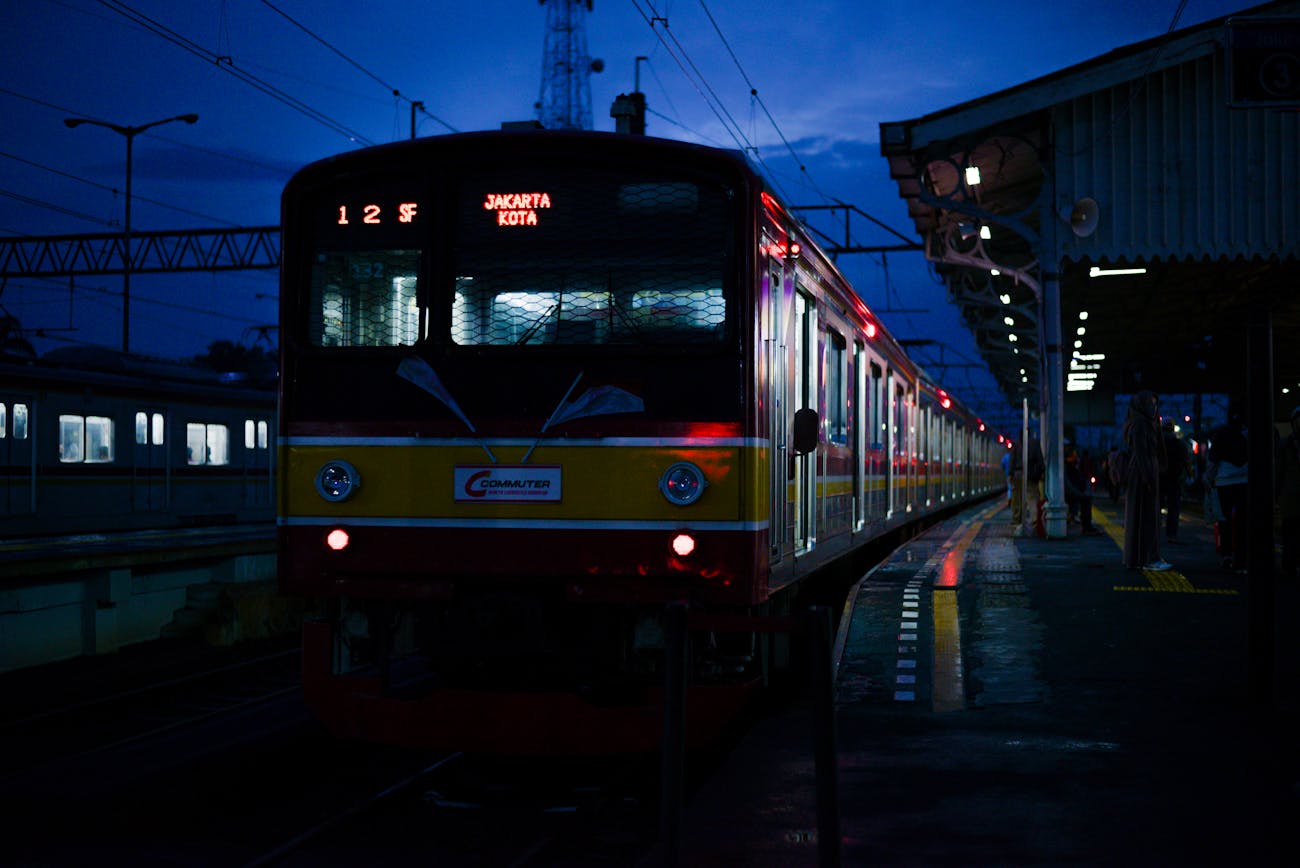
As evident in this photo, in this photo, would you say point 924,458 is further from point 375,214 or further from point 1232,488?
point 375,214

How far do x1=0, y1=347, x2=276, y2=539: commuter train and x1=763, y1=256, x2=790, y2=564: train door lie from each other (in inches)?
572

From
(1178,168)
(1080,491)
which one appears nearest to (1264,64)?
(1178,168)

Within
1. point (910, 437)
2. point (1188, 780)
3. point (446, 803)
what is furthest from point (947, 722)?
point (910, 437)

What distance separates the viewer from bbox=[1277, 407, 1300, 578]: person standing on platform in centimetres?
1241

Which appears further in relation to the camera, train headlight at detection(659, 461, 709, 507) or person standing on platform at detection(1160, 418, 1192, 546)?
person standing on platform at detection(1160, 418, 1192, 546)

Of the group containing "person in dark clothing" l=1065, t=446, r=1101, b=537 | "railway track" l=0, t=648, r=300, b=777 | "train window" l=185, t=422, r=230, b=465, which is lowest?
"railway track" l=0, t=648, r=300, b=777

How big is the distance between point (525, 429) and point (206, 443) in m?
19.1

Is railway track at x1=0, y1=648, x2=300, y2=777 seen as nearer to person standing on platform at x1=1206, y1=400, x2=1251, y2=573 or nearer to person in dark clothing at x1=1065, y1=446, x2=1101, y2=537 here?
person standing on platform at x1=1206, y1=400, x2=1251, y2=573

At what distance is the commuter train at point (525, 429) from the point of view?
6.33 m

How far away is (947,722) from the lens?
264 inches

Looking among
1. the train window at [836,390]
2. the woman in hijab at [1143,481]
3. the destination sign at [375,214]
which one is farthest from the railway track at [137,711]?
the woman in hijab at [1143,481]

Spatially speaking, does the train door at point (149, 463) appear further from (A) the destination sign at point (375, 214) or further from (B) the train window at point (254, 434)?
(A) the destination sign at point (375, 214)

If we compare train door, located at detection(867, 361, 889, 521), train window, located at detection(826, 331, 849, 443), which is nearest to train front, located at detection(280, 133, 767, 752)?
train window, located at detection(826, 331, 849, 443)

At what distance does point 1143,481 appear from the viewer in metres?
12.4
